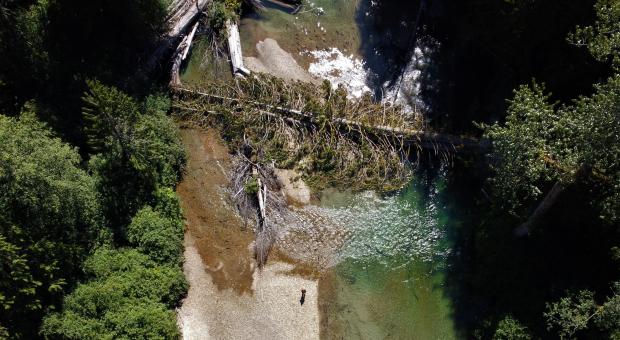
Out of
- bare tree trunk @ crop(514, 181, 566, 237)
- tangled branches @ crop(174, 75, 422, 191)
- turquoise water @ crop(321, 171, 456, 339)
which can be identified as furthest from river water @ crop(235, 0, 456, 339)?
bare tree trunk @ crop(514, 181, 566, 237)

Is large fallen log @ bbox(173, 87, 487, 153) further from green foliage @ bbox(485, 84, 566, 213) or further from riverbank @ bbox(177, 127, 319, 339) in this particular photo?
green foliage @ bbox(485, 84, 566, 213)

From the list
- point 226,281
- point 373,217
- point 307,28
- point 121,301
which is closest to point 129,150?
point 121,301

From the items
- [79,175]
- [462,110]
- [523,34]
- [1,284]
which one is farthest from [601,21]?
[1,284]

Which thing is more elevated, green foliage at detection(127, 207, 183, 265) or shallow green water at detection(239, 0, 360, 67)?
shallow green water at detection(239, 0, 360, 67)

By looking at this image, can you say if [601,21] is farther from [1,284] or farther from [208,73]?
[1,284]

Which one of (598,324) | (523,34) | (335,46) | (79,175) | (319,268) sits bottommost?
(319,268)

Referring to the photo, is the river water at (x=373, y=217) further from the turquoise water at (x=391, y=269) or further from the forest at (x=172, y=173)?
the forest at (x=172, y=173)
